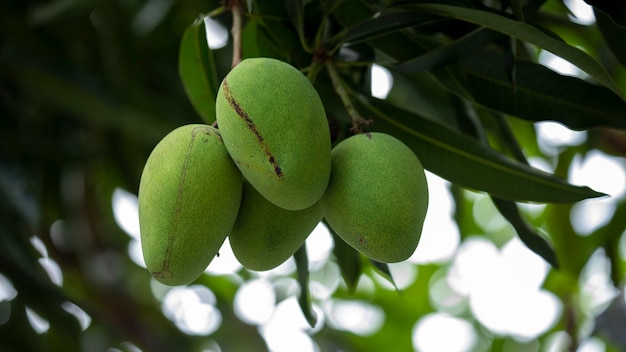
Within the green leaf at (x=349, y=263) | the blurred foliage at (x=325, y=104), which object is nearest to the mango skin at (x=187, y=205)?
the blurred foliage at (x=325, y=104)

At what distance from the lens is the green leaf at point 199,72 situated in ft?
4.26

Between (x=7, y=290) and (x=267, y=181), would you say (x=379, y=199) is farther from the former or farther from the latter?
(x=7, y=290)

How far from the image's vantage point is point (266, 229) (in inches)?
37.9

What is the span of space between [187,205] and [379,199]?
0.22m

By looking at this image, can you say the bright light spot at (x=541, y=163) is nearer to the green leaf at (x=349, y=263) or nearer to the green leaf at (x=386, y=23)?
the green leaf at (x=349, y=263)

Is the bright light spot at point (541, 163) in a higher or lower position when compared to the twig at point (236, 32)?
higher

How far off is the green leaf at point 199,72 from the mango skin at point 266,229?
13.6 inches

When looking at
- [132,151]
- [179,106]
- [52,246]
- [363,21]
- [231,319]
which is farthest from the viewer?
[231,319]

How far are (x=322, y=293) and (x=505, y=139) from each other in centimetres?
206

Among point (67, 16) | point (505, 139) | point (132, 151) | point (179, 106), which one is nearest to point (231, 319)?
point (132, 151)

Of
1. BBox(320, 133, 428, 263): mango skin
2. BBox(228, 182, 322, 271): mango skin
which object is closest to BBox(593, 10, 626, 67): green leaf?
BBox(320, 133, 428, 263): mango skin

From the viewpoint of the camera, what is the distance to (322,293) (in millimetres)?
3332

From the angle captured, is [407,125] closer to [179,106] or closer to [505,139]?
[505,139]

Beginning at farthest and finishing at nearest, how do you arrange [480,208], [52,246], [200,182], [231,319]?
[480,208]
[231,319]
[52,246]
[200,182]
